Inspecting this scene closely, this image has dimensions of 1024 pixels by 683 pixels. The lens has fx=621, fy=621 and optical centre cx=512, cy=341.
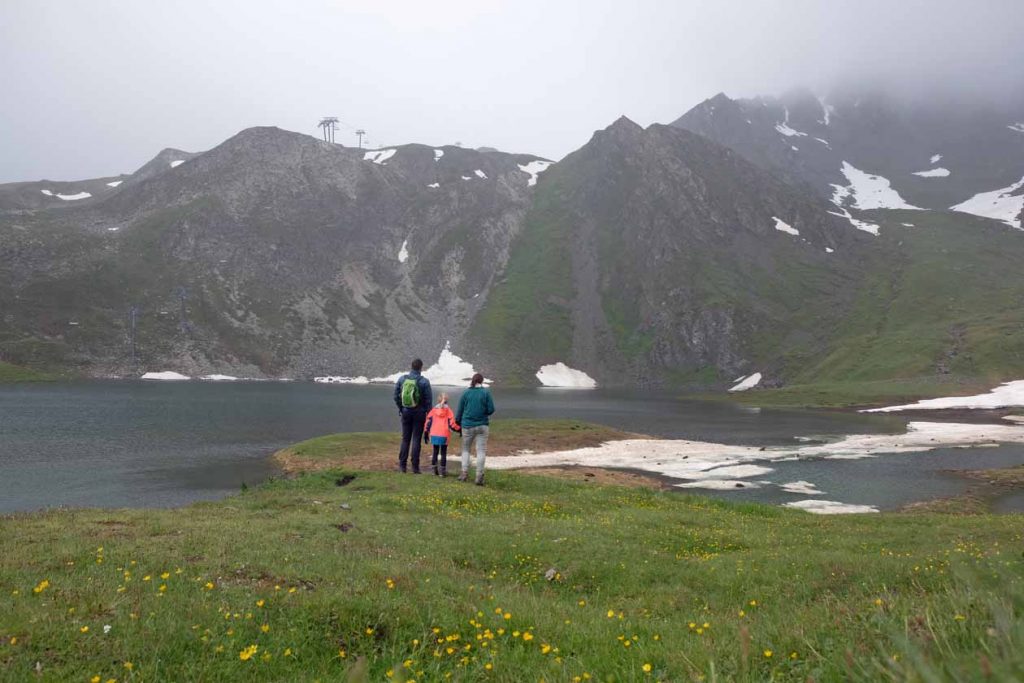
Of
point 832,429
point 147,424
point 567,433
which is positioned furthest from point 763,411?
point 147,424

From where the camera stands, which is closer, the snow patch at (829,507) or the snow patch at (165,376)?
the snow patch at (829,507)

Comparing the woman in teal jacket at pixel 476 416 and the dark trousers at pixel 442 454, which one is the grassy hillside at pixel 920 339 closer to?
the dark trousers at pixel 442 454

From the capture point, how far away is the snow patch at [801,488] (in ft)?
128

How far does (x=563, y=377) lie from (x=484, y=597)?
565 ft

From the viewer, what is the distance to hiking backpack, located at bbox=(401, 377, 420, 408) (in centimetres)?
2580

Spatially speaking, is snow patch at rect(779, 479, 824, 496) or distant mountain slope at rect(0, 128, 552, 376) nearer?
snow patch at rect(779, 479, 824, 496)

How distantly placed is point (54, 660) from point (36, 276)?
191802 millimetres

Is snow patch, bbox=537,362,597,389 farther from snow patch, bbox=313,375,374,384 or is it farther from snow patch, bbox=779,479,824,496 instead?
snow patch, bbox=779,479,824,496

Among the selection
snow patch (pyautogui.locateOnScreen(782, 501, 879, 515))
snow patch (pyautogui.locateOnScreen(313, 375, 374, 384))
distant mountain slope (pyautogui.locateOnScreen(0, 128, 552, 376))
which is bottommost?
snow patch (pyautogui.locateOnScreen(782, 501, 879, 515))

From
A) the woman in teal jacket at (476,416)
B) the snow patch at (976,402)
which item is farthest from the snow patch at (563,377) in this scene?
the woman in teal jacket at (476,416)

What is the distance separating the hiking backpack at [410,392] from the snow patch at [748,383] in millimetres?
151215

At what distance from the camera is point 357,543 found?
45.2 feet

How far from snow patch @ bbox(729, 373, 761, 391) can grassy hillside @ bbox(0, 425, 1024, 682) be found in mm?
151410

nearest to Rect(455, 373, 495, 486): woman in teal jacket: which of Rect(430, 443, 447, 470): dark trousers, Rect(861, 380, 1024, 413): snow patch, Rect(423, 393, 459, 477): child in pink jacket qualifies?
Rect(423, 393, 459, 477): child in pink jacket
